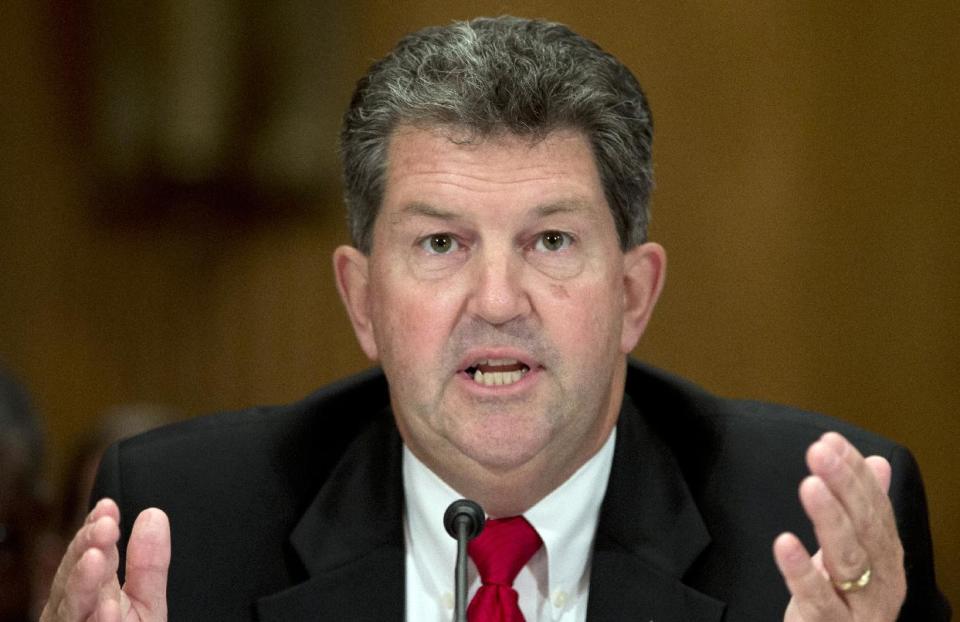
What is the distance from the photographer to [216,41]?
4559 millimetres

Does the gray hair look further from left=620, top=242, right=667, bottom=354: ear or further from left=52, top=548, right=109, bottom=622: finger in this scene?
left=52, top=548, right=109, bottom=622: finger

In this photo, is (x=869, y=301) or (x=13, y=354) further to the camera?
(x=13, y=354)

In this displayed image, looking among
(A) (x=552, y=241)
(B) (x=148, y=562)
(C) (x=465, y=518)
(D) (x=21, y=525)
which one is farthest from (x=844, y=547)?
(D) (x=21, y=525)

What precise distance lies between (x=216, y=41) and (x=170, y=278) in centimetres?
70

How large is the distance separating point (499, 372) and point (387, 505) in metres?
0.37

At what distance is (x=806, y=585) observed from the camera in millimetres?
1959

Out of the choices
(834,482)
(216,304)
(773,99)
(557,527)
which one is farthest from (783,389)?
(834,482)

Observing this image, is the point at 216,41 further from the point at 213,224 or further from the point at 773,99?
the point at 773,99

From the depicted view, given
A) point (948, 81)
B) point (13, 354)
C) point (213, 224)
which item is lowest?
point (13, 354)

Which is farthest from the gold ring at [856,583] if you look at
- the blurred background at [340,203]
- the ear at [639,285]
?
the blurred background at [340,203]

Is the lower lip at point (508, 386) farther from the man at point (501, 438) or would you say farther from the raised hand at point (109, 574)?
the raised hand at point (109, 574)

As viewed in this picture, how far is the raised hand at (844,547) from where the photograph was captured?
1.92 m

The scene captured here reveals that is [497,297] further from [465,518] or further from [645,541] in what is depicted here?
[645,541]

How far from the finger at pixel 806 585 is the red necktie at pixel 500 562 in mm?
472
